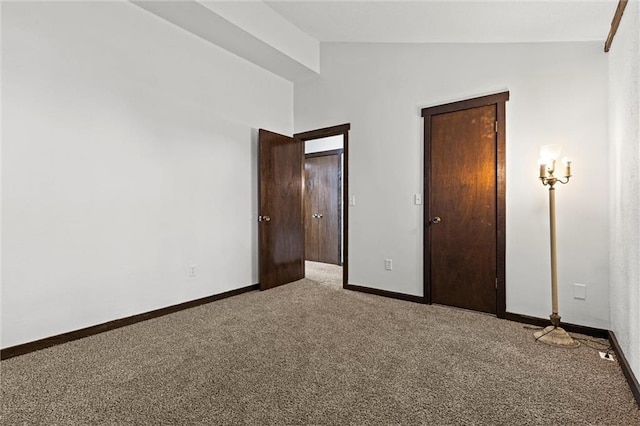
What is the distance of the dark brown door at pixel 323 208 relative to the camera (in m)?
6.06

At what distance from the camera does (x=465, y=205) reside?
3299 mm

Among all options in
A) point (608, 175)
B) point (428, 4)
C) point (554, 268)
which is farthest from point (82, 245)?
point (608, 175)

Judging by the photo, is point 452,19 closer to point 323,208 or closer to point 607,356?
point 607,356

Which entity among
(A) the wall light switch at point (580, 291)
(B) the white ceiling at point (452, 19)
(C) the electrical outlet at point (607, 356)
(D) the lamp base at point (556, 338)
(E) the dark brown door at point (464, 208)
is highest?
(B) the white ceiling at point (452, 19)

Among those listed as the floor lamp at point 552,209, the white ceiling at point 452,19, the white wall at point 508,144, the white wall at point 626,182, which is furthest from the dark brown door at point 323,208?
the white wall at point 626,182

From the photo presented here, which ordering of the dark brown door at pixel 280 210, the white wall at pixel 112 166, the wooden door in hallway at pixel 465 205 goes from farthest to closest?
the dark brown door at pixel 280 210, the wooden door in hallway at pixel 465 205, the white wall at pixel 112 166

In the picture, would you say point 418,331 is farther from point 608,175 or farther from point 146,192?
point 146,192

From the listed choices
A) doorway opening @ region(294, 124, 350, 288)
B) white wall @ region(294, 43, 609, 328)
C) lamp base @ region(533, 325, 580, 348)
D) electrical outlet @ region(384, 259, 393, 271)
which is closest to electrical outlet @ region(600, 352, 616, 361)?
lamp base @ region(533, 325, 580, 348)

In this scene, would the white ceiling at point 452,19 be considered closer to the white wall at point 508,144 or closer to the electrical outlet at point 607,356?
the white wall at point 508,144

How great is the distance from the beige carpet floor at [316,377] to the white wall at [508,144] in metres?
0.66

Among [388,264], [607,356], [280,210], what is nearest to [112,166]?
[280,210]

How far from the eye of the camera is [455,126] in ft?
11.0

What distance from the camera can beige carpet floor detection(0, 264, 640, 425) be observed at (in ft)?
5.28

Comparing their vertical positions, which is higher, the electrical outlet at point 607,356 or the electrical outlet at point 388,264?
the electrical outlet at point 388,264
